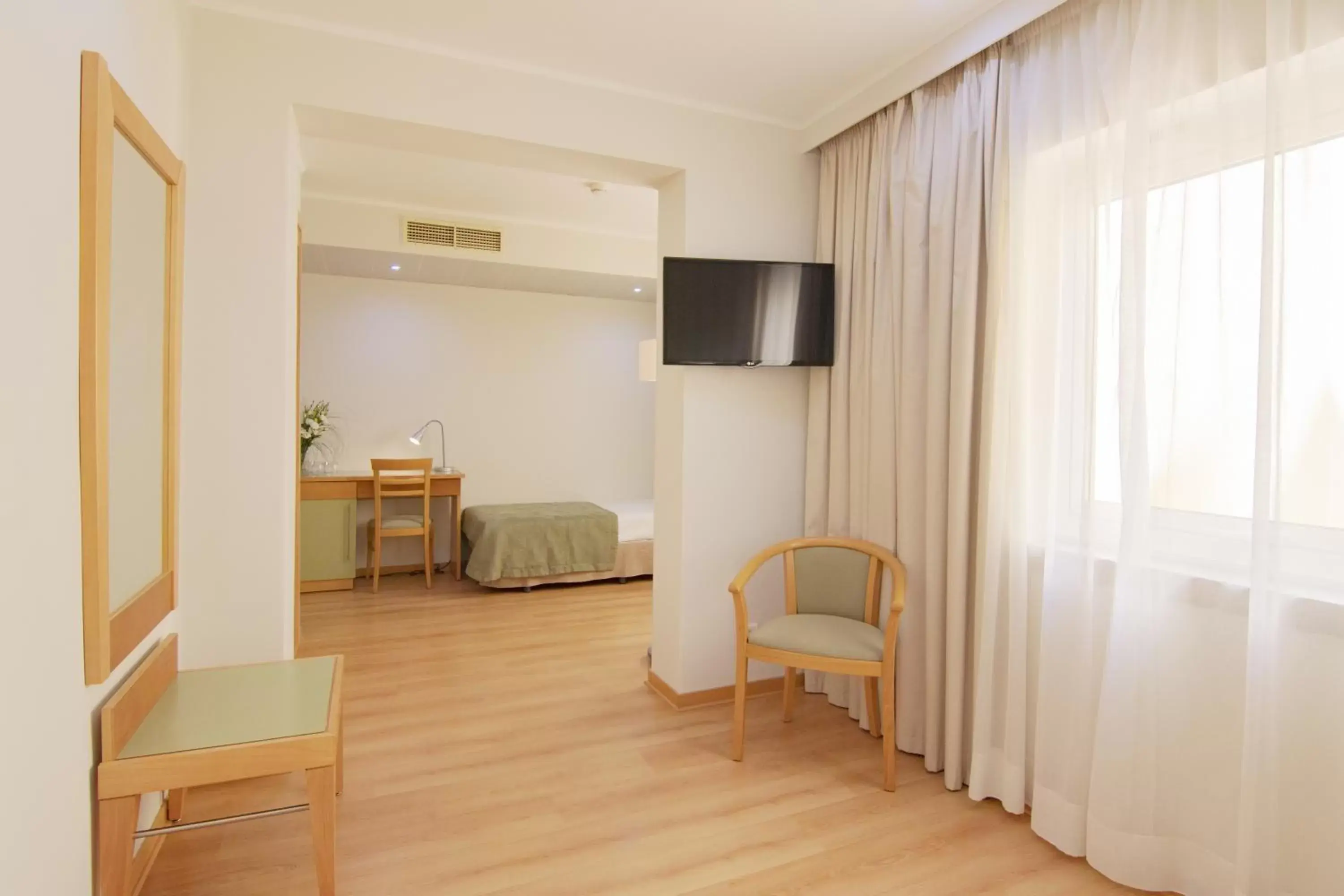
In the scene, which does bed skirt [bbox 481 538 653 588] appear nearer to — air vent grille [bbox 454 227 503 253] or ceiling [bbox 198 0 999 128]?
air vent grille [bbox 454 227 503 253]

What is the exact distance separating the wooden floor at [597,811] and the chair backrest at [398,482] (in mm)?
1865

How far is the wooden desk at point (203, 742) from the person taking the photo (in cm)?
166

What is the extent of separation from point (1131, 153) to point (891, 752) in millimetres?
2054

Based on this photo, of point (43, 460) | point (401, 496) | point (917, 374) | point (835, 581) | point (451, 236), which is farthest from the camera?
point (401, 496)

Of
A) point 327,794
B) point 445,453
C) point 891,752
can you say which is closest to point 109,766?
point 327,794

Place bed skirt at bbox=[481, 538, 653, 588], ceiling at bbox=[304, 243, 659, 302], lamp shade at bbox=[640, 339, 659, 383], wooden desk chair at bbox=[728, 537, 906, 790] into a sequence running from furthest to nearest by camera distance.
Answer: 1. bed skirt at bbox=[481, 538, 653, 588]
2. ceiling at bbox=[304, 243, 659, 302]
3. lamp shade at bbox=[640, 339, 659, 383]
4. wooden desk chair at bbox=[728, 537, 906, 790]

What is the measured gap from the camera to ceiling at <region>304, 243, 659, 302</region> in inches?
203

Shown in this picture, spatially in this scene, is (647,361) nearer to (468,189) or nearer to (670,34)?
(468,189)

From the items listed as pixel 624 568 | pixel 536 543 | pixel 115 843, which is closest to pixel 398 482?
pixel 536 543

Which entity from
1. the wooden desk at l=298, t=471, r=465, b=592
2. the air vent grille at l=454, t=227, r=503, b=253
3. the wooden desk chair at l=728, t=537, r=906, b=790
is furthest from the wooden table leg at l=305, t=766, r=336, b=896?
the air vent grille at l=454, t=227, r=503, b=253

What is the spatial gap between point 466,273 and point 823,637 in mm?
4197

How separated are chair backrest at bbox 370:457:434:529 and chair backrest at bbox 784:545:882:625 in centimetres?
322

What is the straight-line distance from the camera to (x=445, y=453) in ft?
20.5

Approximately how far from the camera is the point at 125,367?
72.6 inches
